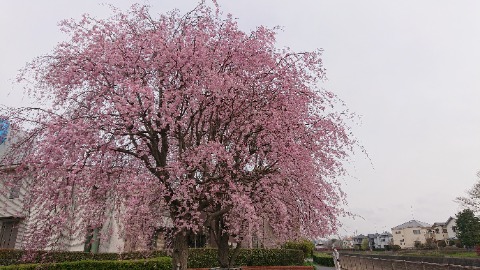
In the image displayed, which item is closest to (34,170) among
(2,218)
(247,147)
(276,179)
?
(247,147)

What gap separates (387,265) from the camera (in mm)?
25250

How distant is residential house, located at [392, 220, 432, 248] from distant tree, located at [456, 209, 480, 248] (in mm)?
52060

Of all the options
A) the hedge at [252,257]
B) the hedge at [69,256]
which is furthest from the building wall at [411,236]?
the hedge at [69,256]

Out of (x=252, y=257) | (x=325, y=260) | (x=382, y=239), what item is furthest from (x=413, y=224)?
(x=252, y=257)

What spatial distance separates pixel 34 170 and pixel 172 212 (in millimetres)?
4741

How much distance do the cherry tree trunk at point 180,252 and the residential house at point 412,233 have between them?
13159 cm

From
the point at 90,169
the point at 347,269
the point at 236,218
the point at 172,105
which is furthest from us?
the point at 347,269

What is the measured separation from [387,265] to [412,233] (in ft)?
378

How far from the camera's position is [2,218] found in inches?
1036

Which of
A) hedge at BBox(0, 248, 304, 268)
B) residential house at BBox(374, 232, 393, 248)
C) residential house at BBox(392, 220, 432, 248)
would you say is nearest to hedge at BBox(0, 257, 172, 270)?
hedge at BBox(0, 248, 304, 268)

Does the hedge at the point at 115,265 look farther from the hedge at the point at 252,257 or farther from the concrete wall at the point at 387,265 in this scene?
the concrete wall at the point at 387,265

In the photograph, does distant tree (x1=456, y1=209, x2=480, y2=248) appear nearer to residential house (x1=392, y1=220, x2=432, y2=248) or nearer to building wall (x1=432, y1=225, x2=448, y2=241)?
building wall (x1=432, y1=225, x2=448, y2=241)

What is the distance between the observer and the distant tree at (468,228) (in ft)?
226

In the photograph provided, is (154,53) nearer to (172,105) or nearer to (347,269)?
(172,105)
